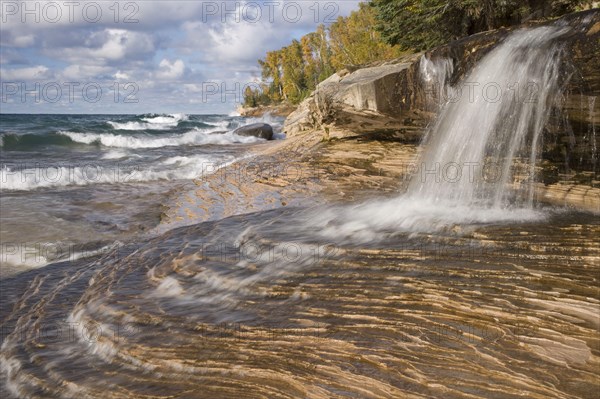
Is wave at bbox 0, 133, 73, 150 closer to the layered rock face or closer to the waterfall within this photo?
the layered rock face

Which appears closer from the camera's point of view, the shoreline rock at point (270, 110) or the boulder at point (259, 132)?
the boulder at point (259, 132)

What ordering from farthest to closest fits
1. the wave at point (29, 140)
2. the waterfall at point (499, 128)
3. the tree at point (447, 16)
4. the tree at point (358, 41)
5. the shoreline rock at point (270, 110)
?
the shoreline rock at point (270, 110), the tree at point (358, 41), the wave at point (29, 140), the tree at point (447, 16), the waterfall at point (499, 128)

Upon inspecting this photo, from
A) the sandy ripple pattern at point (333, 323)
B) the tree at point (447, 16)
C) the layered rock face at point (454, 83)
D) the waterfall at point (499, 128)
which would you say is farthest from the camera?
the tree at point (447, 16)

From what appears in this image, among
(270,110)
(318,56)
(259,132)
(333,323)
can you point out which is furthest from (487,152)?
(270,110)

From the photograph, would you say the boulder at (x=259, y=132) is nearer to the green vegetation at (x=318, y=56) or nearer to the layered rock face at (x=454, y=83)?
the green vegetation at (x=318, y=56)

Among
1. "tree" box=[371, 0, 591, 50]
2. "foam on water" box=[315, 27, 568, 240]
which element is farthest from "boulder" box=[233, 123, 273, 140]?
"foam on water" box=[315, 27, 568, 240]

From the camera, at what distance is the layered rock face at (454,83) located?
560 centimetres

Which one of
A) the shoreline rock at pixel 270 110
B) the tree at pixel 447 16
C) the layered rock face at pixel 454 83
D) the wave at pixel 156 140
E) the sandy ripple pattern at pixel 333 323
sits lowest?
the sandy ripple pattern at pixel 333 323

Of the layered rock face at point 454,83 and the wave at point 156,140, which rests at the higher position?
the wave at point 156,140

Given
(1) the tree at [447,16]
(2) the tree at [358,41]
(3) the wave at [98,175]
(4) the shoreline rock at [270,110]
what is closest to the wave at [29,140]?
(3) the wave at [98,175]

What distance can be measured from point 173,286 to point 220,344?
1.24m

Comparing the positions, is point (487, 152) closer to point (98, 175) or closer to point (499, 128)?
point (499, 128)

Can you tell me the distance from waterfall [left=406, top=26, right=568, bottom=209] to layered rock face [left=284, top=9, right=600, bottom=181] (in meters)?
0.15

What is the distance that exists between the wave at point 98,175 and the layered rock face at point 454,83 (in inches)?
169
